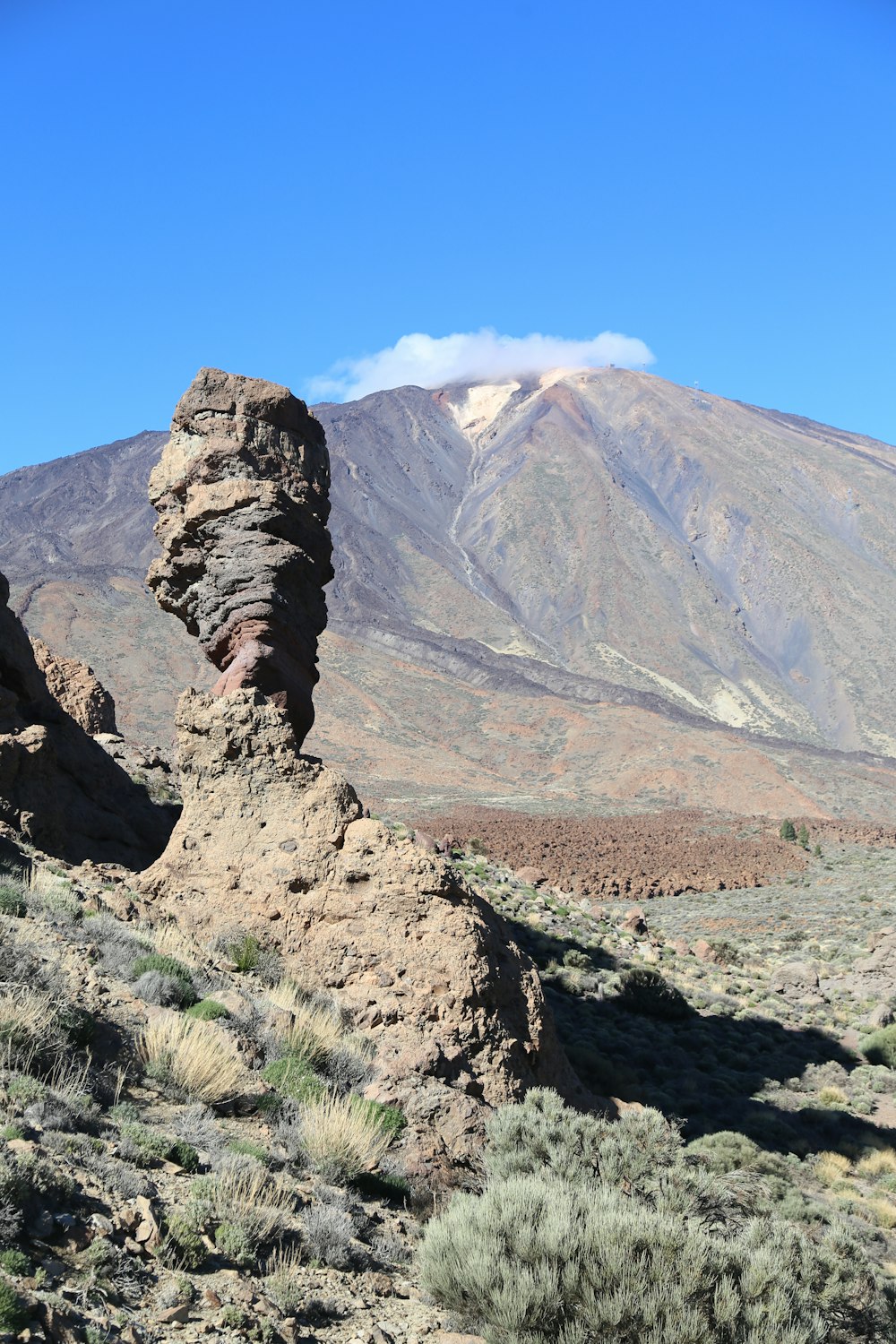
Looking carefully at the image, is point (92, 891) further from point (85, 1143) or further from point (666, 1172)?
point (666, 1172)

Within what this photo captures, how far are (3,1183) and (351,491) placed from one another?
144836 millimetres

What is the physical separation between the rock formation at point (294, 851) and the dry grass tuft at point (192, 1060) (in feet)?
4.40

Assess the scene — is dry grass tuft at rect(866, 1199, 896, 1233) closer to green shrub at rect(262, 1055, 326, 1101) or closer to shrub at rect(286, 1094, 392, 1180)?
shrub at rect(286, 1094, 392, 1180)

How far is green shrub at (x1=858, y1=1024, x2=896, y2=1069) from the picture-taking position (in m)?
17.4

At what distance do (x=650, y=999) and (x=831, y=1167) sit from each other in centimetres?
638

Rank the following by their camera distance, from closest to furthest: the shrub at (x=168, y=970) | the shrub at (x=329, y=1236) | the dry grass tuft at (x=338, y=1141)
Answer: the shrub at (x=329, y=1236)
the dry grass tuft at (x=338, y=1141)
the shrub at (x=168, y=970)

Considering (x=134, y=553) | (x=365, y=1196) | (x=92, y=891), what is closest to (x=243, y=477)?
(x=92, y=891)

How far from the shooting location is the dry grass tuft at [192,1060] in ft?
21.6

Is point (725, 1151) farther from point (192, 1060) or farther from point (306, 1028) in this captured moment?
point (192, 1060)

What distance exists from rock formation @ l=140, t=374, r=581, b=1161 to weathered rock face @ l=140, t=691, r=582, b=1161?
0.02 metres

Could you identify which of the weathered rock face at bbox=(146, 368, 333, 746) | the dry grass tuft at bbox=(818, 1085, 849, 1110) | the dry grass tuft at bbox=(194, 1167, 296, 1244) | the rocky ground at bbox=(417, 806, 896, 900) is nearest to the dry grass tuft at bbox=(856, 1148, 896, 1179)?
the dry grass tuft at bbox=(818, 1085, 849, 1110)

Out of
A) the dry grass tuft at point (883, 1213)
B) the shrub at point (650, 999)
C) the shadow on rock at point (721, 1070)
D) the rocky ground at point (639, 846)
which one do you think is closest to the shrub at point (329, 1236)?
the shadow on rock at point (721, 1070)

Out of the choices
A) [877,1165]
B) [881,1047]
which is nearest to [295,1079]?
[877,1165]

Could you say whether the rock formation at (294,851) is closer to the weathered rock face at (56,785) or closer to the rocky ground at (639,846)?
the weathered rock face at (56,785)
